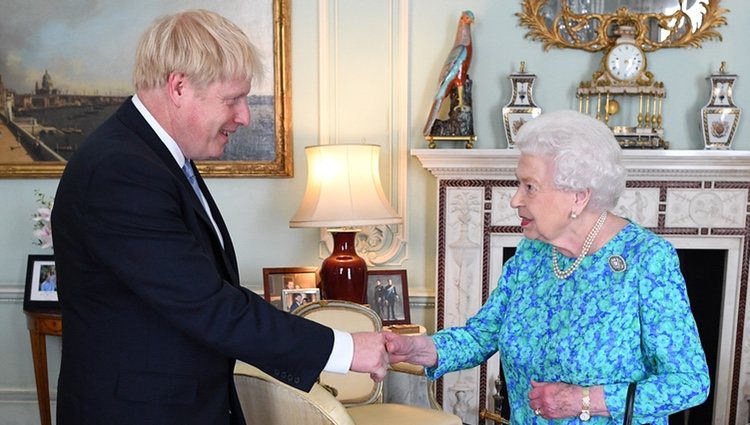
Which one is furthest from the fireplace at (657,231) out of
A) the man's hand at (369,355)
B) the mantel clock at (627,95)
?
the man's hand at (369,355)

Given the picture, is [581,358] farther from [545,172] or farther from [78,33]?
[78,33]

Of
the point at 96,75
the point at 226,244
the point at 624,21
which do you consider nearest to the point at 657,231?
the point at 624,21

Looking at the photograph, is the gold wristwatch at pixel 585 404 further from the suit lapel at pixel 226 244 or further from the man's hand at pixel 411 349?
the suit lapel at pixel 226 244

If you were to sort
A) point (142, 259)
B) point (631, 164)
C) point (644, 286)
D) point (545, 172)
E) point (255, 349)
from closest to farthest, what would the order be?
point (142, 259)
point (255, 349)
point (644, 286)
point (545, 172)
point (631, 164)

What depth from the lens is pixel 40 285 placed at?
10.8 feet

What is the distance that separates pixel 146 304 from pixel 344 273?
5.96 feet

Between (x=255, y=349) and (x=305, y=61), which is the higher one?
(x=305, y=61)

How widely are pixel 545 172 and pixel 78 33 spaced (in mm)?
2858

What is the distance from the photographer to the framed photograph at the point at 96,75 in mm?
3375

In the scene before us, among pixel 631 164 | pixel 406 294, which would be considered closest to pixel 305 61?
pixel 406 294

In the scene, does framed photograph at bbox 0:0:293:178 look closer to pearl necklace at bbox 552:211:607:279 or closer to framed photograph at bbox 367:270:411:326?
framed photograph at bbox 367:270:411:326

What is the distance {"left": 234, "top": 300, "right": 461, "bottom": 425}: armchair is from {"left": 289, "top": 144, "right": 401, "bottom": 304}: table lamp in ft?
0.68

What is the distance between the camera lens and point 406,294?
132 inches

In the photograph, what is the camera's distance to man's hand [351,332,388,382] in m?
1.43
